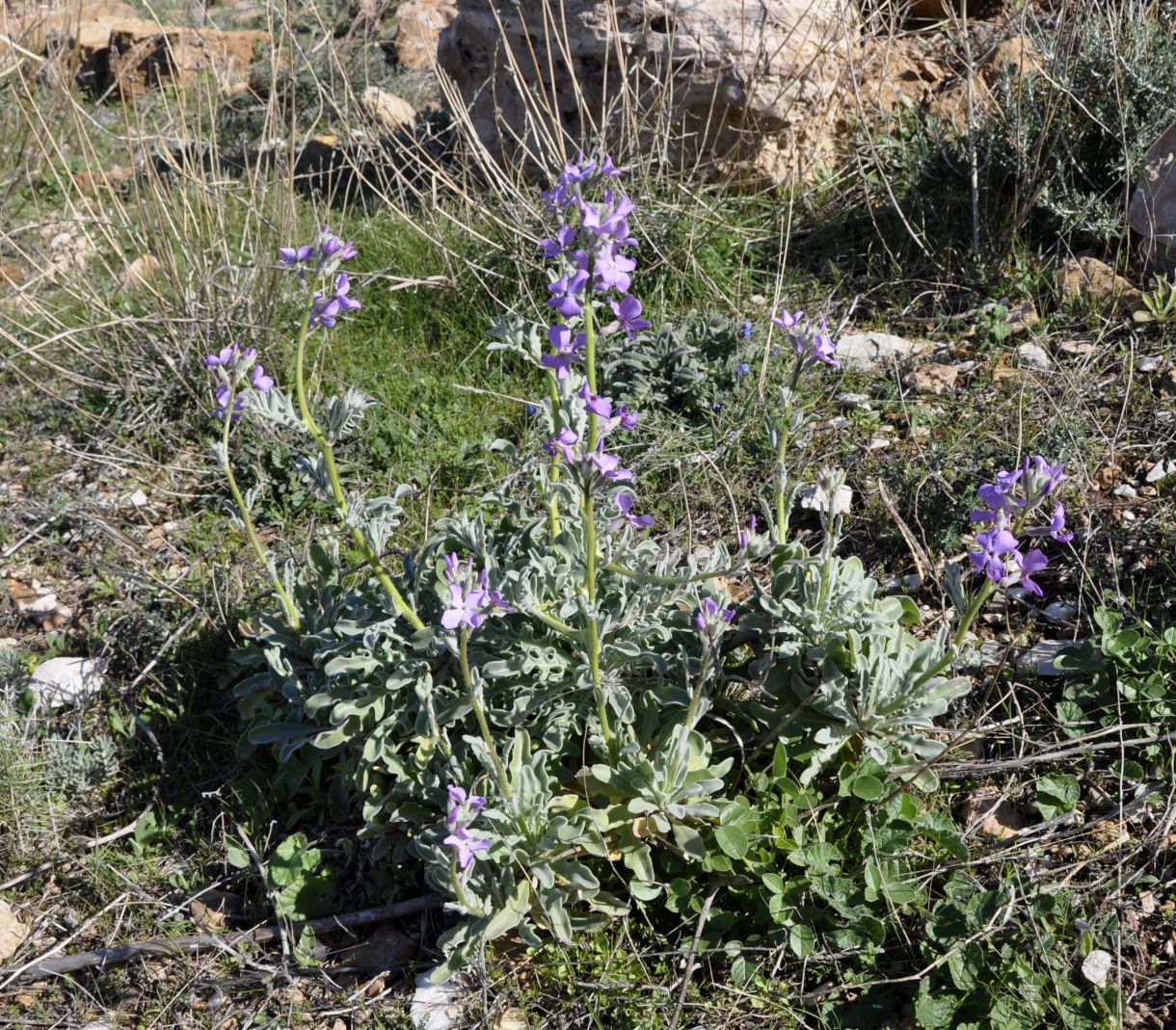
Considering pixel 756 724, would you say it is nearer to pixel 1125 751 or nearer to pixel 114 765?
pixel 1125 751

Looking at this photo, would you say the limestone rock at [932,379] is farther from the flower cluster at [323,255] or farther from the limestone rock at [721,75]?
the flower cluster at [323,255]

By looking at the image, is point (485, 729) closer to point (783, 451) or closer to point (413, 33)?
point (783, 451)

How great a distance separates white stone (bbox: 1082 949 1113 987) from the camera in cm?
208

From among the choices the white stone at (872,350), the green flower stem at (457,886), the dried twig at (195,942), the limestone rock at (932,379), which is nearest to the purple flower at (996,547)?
the green flower stem at (457,886)

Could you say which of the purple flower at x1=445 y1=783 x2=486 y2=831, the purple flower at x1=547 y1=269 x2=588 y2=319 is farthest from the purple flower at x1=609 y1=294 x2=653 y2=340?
the purple flower at x1=445 y1=783 x2=486 y2=831

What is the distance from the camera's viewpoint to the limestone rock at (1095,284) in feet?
12.4

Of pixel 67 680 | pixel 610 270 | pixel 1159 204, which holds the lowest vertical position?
pixel 67 680

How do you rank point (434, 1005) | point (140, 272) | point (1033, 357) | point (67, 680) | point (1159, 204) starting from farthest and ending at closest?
1. point (140, 272)
2. point (1159, 204)
3. point (1033, 357)
4. point (67, 680)
5. point (434, 1005)

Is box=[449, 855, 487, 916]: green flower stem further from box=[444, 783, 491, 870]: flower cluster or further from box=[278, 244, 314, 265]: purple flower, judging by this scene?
box=[278, 244, 314, 265]: purple flower

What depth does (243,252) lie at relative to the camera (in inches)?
170

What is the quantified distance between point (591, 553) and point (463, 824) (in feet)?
1.82

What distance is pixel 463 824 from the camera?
6.22 feet

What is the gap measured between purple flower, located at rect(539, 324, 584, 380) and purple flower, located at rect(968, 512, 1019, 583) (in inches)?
32.3

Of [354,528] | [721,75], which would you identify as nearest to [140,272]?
[721,75]
